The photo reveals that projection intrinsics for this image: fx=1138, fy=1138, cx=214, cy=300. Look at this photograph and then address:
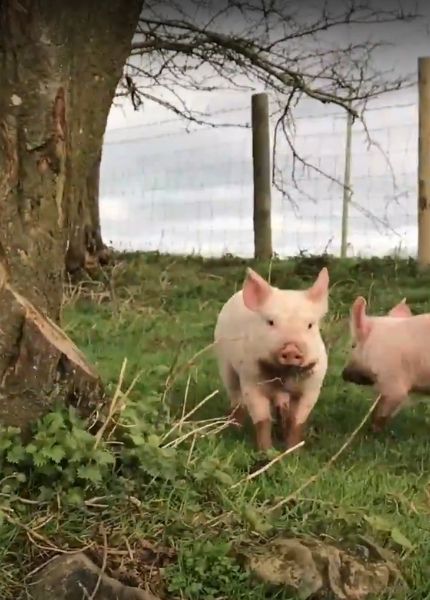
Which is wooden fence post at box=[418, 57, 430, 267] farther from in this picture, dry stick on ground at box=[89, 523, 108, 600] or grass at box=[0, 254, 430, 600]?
dry stick on ground at box=[89, 523, 108, 600]

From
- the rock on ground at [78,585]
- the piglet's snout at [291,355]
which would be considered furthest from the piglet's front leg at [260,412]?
the rock on ground at [78,585]

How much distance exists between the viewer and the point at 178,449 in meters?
4.04

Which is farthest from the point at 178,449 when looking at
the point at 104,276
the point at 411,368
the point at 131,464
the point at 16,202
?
the point at 104,276

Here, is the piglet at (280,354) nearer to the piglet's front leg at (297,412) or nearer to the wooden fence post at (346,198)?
the piglet's front leg at (297,412)

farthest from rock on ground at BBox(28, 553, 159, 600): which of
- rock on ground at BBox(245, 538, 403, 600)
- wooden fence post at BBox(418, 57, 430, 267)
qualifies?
wooden fence post at BBox(418, 57, 430, 267)

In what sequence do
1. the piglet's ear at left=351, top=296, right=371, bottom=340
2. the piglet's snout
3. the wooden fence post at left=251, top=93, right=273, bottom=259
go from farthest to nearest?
the wooden fence post at left=251, top=93, right=273, bottom=259 < the piglet's ear at left=351, top=296, right=371, bottom=340 < the piglet's snout

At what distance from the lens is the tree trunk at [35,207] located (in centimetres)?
386

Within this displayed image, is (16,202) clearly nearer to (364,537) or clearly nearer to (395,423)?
(364,537)

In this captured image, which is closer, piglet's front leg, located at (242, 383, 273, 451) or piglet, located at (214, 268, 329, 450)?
piglet, located at (214, 268, 329, 450)

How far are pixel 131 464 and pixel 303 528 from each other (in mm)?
606

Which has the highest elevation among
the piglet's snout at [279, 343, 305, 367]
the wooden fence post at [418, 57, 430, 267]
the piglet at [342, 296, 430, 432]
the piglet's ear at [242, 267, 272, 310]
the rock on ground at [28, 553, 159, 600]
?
the wooden fence post at [418, 57, 430, 267]

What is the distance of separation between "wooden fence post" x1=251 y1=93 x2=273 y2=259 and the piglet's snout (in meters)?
6.99

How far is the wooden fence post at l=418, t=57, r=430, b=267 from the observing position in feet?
33.7

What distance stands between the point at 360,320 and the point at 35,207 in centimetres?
179
